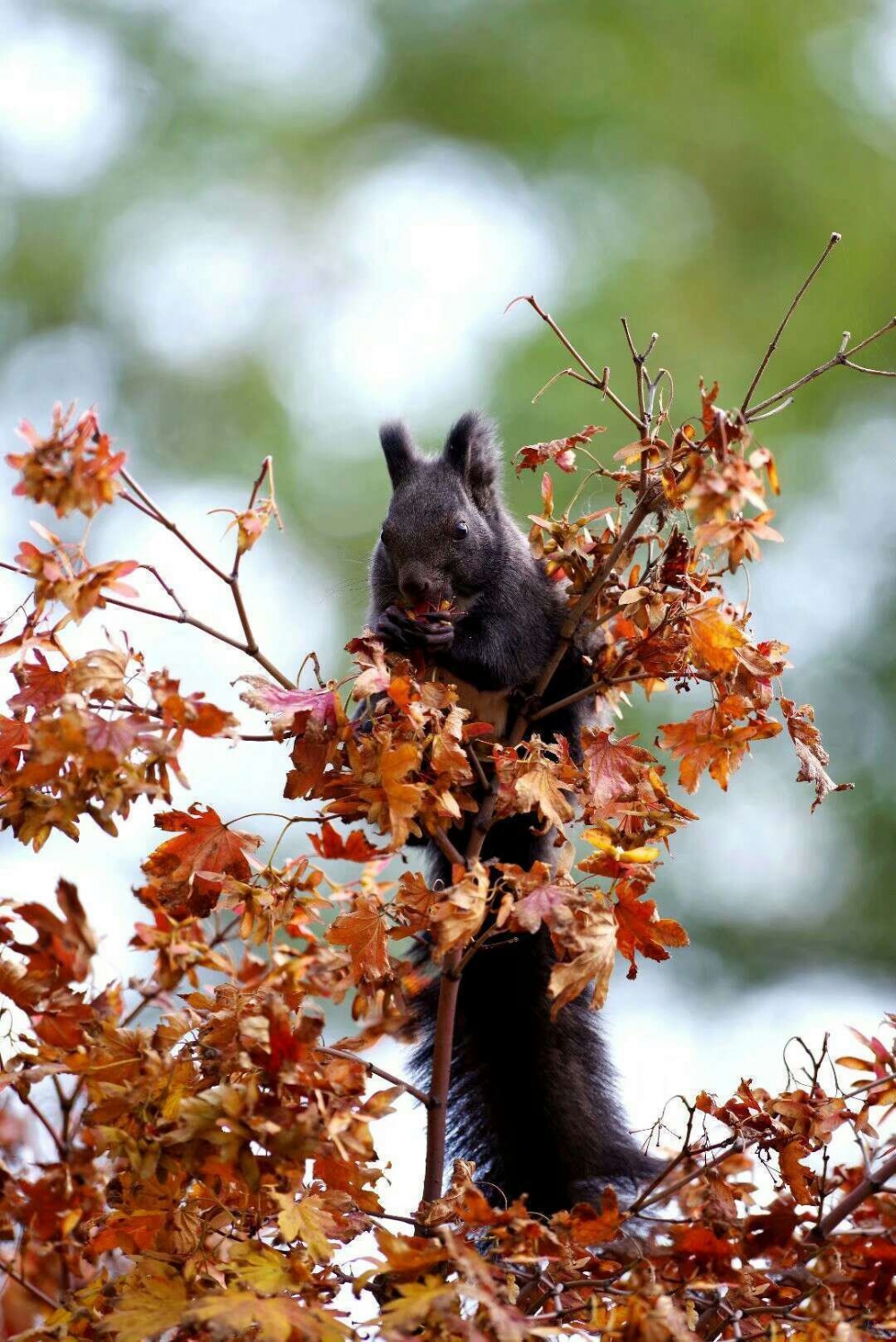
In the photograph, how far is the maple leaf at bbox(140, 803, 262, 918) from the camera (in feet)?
4.81

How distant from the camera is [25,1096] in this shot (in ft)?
4.09

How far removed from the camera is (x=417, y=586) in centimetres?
269

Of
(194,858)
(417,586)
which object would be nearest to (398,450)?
(417,586)

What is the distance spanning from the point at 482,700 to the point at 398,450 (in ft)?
1.83

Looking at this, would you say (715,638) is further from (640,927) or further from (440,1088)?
(440,1088)

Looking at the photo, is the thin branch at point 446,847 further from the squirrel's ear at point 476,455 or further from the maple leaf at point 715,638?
the squirrel's ear at point 476,455

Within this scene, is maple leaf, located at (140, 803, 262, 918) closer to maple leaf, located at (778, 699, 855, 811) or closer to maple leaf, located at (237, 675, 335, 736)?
maple leaf, located at (237, 675, 335, 736)

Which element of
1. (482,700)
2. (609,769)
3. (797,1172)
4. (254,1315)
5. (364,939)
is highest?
(482,700)

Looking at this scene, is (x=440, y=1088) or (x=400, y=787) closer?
(x=400, y=787)

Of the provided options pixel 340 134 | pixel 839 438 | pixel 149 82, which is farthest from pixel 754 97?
pixel 149 82

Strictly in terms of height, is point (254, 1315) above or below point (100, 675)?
below

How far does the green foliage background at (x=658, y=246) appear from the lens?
228 inches

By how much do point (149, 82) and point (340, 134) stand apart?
88cm

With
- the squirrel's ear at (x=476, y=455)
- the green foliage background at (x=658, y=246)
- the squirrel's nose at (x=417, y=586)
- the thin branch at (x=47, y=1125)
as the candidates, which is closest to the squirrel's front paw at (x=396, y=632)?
the squirrel's nose at (x=417, y=586)
